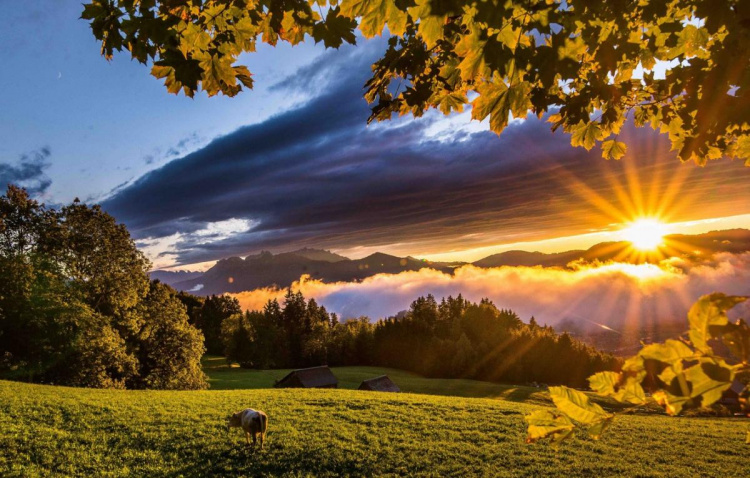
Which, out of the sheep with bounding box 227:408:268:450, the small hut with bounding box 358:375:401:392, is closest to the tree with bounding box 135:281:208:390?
the small hut with bounding box 358:375:401:392

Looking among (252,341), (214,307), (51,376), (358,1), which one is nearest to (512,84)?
(358,1)

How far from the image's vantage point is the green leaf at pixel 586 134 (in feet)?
16.6

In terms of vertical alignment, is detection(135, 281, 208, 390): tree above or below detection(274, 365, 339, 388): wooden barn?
above

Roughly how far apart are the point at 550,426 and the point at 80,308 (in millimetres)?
33567

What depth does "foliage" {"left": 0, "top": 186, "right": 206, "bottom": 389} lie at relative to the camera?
84.6 ft

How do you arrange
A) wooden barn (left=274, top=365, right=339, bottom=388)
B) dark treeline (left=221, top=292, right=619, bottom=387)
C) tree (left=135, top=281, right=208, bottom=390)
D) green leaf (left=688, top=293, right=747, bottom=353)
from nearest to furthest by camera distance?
green leaf (left=688, top=293, right=747, bottom=353)
tree (left=135, top=281, right=208, bottom=390)
wooden barn (left=274, top=365, right=339, bottom=388)
dark treeline (left=221, top=292, right=619, bottom=387)

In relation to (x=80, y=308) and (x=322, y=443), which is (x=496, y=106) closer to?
(x=322, y=443)

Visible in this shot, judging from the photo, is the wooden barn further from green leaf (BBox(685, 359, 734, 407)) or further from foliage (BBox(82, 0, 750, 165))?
green leaf (BBox(685, 359, 734, 407))

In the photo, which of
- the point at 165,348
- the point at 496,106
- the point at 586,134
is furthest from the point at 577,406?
the point at 165,348

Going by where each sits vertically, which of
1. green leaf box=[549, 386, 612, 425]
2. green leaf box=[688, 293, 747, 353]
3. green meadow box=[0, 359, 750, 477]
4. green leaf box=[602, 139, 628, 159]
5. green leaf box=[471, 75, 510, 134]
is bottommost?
green meadow box=[0, 359, 750, 477]

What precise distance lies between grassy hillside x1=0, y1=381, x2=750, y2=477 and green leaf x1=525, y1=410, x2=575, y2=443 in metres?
11.8

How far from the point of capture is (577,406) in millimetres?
1686

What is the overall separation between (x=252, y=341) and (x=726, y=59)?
82830 mm

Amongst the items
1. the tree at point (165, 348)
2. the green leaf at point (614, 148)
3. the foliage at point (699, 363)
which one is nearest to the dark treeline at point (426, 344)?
the tree at point (165, 348)
